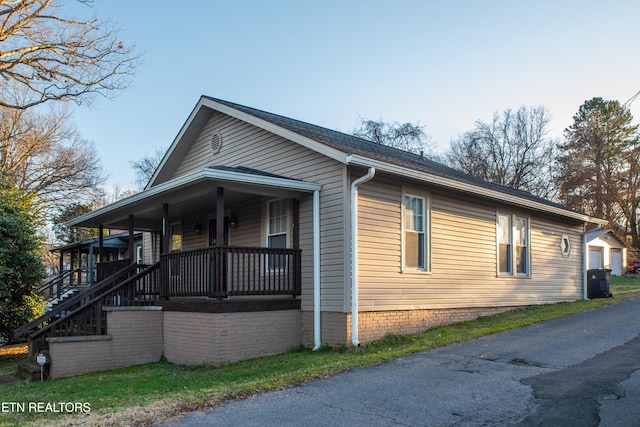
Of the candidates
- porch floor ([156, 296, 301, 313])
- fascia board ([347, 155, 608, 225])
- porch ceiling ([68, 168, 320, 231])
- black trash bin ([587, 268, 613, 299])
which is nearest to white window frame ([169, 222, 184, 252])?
porch ceiling ([68, 168, 320, 231])

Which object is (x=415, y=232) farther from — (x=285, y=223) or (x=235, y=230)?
(x=235, y=230)

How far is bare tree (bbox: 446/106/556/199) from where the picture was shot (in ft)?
135

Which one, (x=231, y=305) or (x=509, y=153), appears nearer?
(x=231, y=305)

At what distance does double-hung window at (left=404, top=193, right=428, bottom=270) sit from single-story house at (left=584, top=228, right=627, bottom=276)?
22.6 metres

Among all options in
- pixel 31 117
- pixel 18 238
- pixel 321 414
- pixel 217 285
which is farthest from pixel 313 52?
pixel 31 117

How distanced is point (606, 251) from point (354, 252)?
2946 cm

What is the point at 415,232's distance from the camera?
12.0 meters

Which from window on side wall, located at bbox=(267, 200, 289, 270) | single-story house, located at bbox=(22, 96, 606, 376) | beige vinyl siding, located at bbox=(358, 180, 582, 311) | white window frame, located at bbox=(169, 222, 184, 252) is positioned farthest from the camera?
white window frame, located at bbox=(169, 222, 184, 252)

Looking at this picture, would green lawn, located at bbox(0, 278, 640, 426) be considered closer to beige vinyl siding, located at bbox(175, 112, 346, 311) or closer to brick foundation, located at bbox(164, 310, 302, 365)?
brick foundation, located at bbox(164, 310, 302, 365)

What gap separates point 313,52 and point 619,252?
29.9 meters

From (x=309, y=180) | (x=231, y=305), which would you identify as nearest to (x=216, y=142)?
(x=309, y=180)

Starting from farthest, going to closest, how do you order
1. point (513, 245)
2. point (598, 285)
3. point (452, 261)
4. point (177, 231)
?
point (598, 285), point (177, 231), point (513, 245), point (452, 261)

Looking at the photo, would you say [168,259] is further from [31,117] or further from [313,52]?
[31,117]

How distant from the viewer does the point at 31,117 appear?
32.4 m
